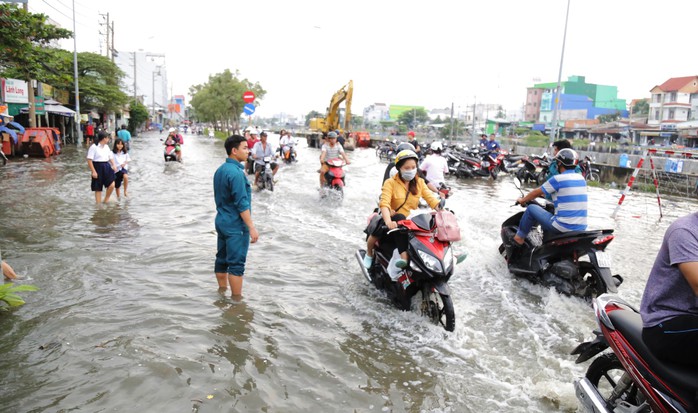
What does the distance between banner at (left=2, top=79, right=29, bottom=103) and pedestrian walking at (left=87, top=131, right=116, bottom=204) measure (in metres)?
18.3

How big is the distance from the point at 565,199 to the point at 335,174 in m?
7.14

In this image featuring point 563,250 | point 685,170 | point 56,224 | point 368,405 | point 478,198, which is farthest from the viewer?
point 685,170

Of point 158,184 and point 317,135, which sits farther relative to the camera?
point 317,135

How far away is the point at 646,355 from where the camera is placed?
261 centimetres

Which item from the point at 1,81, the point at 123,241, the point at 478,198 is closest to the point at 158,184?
the point at 123,241

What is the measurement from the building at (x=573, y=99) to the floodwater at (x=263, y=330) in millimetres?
86327

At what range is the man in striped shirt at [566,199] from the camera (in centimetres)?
562

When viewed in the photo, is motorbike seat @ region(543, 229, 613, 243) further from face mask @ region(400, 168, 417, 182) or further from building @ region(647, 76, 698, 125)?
building @ region(647, 76, 698, 125)

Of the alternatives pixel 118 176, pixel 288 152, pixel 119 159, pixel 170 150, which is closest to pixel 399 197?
pixel 119 159

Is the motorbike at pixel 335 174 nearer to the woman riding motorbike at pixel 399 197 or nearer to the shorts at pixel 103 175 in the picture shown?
the shorts at pixel 103 175

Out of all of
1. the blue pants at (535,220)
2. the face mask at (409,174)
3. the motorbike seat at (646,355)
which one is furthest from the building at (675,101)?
the motorbike seat at (646,355)

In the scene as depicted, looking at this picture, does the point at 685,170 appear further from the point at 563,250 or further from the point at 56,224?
the point at 56,224

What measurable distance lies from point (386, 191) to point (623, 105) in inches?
4411

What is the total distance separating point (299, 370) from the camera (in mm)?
3867
